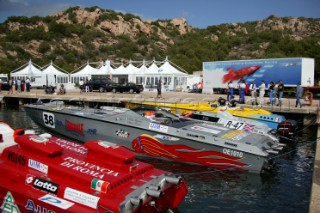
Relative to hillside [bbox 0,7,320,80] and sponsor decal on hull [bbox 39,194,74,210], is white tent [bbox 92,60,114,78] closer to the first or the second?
hillside [bbox 0,7,320,80]

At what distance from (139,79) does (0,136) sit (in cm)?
2818

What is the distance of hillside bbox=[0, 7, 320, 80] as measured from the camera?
54312 millimetres

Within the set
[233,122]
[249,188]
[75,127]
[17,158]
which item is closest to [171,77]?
[233,122]

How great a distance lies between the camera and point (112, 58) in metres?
60.7

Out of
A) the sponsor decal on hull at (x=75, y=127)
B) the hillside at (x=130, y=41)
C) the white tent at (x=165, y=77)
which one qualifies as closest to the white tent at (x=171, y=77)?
the white tent at (x=165, y=77)

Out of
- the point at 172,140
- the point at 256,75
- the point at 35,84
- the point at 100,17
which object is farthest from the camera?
the point at 100,17

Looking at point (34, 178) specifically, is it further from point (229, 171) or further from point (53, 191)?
point (229, 171)

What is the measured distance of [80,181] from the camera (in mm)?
4762

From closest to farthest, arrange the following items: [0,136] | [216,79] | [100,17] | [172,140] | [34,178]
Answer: [34,178] < [0,136] < [172,140] < [216,79] < [100,17]

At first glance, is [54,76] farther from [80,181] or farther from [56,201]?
[56,201]

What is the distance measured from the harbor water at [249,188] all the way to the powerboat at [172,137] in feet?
1.05

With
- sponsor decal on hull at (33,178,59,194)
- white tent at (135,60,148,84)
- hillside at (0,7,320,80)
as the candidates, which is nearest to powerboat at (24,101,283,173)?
sponsor decal on hull at (33,178,59,194)

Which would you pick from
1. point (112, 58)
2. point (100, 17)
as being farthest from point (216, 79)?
point (100, 17)

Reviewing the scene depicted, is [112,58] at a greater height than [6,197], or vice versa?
[112,58]
